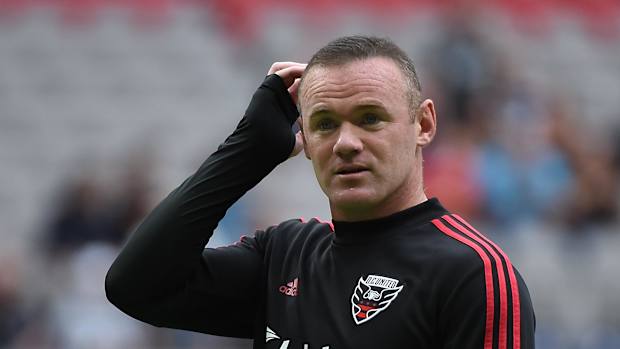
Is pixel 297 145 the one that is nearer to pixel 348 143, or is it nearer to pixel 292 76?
pixel 292 76

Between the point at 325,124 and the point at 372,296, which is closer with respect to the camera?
the point at 372,296

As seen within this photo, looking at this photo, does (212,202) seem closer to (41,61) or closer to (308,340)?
(308,340)

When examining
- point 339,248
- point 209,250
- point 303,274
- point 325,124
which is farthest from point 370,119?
point 209,250

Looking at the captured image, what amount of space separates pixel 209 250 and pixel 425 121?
681mm

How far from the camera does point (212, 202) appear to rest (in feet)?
9.29

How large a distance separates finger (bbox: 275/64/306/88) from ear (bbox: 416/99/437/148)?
0.37 metres

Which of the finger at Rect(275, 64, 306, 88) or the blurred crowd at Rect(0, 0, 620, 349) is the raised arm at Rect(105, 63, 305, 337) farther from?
Answer: the blurred crowd at Rect(0, 0, 620, 349)

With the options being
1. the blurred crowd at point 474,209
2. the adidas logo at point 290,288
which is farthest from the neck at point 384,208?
the blurred crowd at point 474,209

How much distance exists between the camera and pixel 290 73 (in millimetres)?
2930

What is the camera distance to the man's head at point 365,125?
8.52 feet

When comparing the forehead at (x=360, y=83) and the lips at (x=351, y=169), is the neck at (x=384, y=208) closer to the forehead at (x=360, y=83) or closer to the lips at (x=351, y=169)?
the lips at (x=351, y=169)

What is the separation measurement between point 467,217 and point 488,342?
525 centimetres

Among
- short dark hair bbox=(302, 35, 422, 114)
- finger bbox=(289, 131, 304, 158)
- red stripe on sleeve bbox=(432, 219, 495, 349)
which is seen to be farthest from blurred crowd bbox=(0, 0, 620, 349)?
red stripe on sleeve bbox=(432, 219, 495, 349)

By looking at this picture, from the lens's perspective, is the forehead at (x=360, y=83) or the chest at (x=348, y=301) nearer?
the chest at (x=348, y=301)
